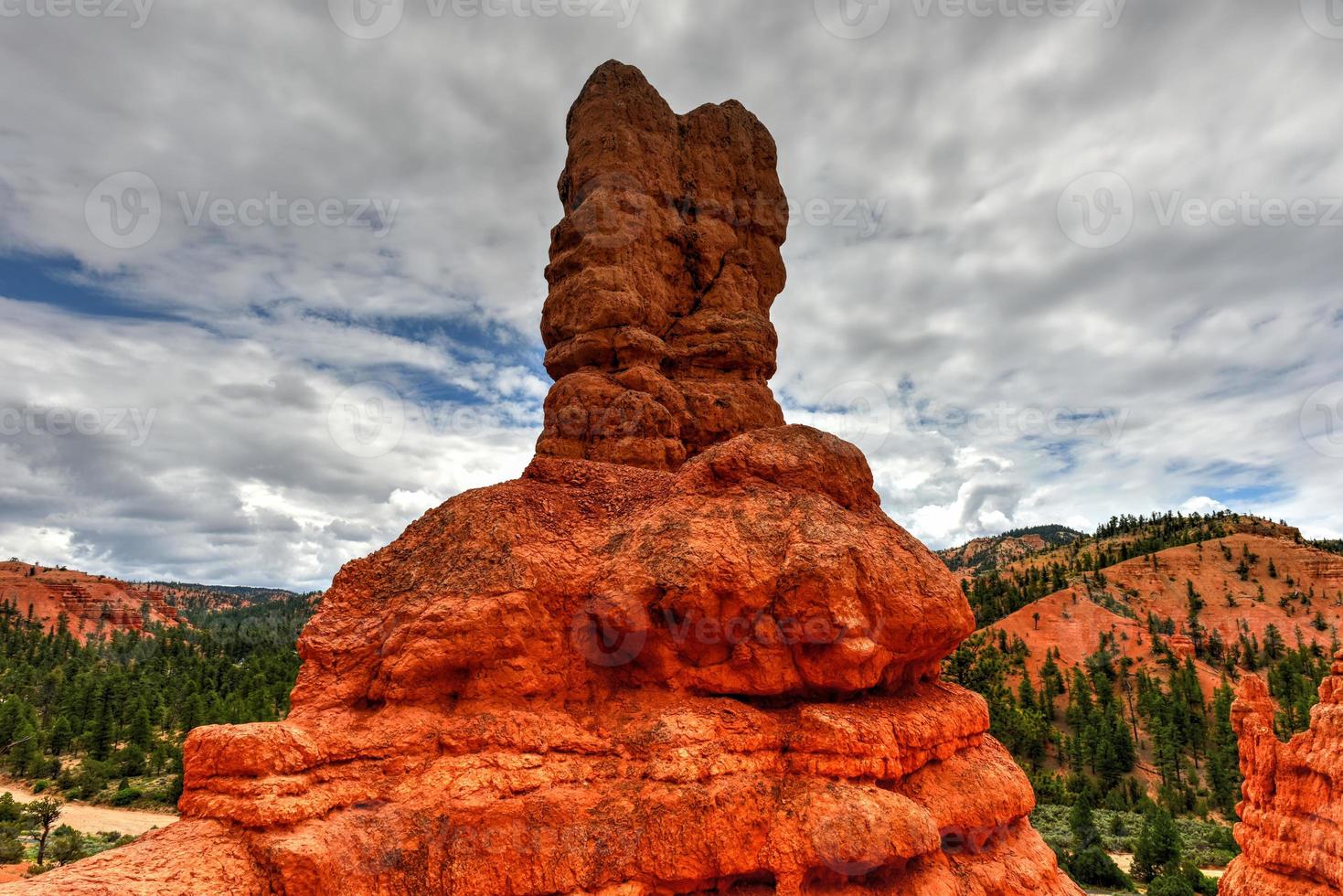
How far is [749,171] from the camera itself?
79.3 feet

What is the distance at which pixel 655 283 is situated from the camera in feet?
68.9

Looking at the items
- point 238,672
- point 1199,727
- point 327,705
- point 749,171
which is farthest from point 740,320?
point 238,672

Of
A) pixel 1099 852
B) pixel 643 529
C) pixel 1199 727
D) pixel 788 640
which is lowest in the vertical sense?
pixel 1099 852

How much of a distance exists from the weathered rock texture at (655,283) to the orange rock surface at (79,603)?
200446mm

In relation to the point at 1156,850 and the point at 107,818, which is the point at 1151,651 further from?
the point at 107,818

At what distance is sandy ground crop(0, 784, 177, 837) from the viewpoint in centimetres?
4883

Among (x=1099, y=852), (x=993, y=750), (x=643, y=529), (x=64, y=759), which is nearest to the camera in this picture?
(x=643, y=529)

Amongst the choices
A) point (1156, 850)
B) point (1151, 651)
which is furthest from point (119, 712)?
point (1151, 651)

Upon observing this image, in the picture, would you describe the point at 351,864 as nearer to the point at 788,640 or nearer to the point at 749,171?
the point at 788,640

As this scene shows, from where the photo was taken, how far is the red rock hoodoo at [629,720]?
935cm

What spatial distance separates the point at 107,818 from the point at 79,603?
172m

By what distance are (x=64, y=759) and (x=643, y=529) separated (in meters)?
85.1

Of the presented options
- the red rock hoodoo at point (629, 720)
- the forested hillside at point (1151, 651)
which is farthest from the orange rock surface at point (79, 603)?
the red rock hoodoo at point (629, 720)

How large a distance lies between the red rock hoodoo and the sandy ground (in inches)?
2042
